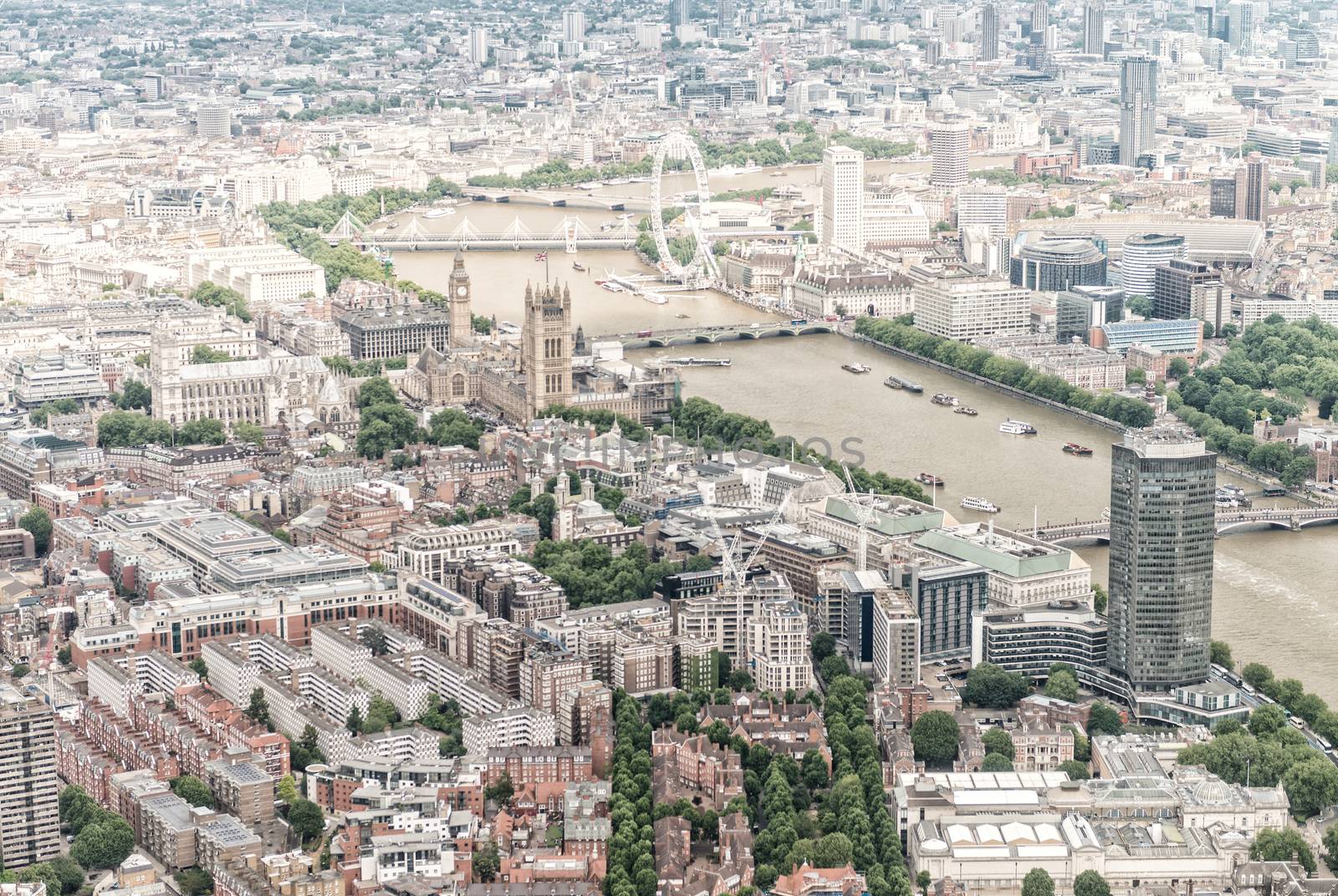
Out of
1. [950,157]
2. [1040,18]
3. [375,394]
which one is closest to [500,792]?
[375,394]

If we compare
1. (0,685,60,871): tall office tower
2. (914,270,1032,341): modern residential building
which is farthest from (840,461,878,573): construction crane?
(914,270,1032,341): modern residential building

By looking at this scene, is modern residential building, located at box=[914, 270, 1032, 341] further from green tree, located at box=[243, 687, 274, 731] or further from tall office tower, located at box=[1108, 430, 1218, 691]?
green tree, located at box=[243, 687, 274, 731]

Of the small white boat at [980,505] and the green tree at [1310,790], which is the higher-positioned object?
the small white boat at [980,505]

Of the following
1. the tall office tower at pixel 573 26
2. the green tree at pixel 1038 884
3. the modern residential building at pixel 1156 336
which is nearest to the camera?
the green tree at pixel 1038 884

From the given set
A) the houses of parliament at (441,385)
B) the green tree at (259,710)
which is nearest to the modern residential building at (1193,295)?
the houses of parliament at (441,385)

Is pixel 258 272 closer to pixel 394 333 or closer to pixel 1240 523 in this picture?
pixel 394 333

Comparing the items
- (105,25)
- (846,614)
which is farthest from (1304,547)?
(105,25)

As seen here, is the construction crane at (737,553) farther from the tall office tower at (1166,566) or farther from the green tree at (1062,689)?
the tall office tower at (1166,566)

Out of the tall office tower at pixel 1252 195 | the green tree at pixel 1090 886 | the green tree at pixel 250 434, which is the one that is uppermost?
the tall office tower at pixel 1252 195
